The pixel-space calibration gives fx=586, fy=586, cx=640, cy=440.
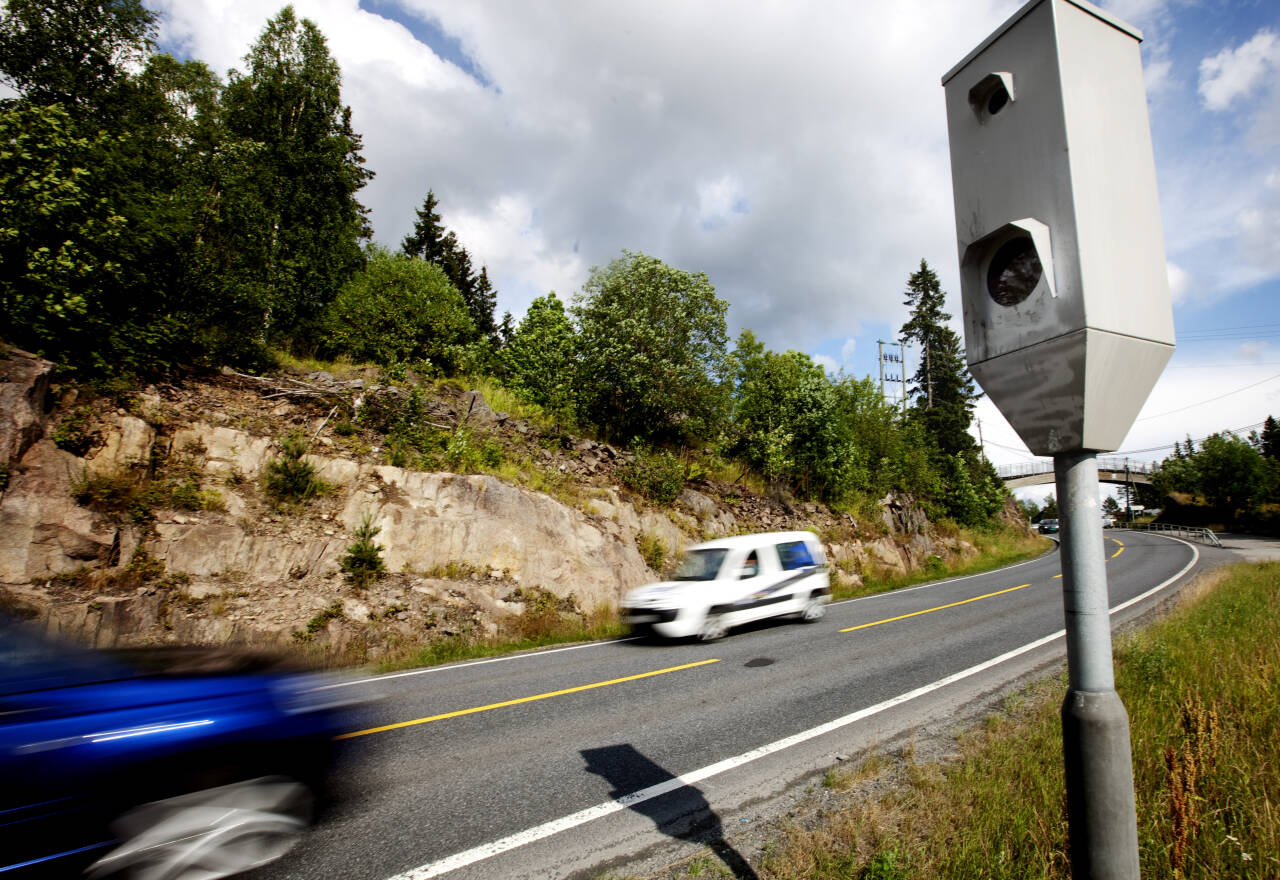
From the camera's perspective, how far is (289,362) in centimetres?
1547

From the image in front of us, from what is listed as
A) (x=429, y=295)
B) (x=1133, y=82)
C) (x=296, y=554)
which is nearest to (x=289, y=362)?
(x=429, y=295)

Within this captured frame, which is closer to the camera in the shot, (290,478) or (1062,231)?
(1062,231)

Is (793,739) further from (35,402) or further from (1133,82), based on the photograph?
(35,402)

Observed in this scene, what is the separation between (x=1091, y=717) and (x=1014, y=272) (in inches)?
50.1

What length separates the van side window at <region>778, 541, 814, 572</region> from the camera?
474 inches

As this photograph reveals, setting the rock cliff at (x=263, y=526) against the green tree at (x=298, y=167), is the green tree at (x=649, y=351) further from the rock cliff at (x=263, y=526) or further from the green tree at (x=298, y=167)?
the green tree at (x=298, y=167)

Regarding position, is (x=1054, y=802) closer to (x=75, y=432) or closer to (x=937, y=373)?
(x=75, y=432)

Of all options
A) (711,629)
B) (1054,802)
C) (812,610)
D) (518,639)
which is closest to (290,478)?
(518,639)

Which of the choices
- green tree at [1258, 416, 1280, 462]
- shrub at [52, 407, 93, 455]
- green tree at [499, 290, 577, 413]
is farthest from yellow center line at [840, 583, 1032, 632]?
green tree at [1258, 416, 1280, 462]

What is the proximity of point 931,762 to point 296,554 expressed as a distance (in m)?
10.9

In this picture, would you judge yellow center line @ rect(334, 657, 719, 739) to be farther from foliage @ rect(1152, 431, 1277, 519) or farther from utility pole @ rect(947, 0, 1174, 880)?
foliage @ rect(1152, 431, 1277, 519)

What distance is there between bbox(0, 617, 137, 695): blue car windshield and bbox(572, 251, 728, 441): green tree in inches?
646

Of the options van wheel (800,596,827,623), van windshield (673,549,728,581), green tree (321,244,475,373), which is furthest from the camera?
green tree (321,244,475,373)

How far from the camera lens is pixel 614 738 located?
5.48 m
